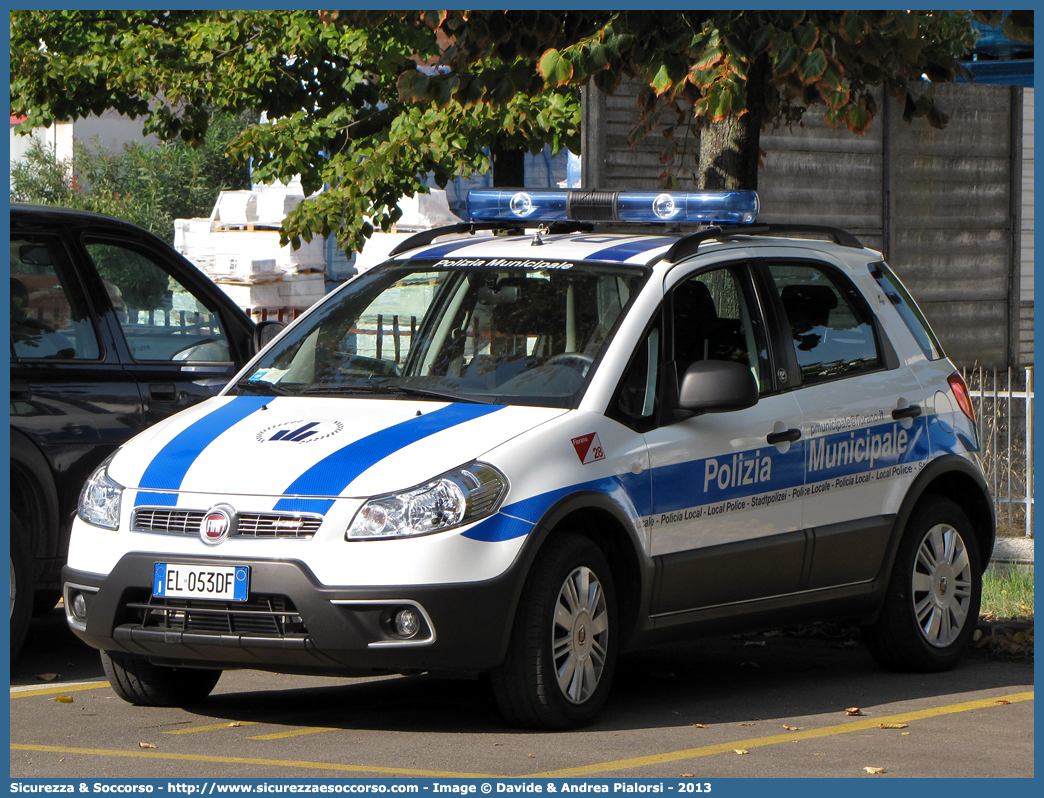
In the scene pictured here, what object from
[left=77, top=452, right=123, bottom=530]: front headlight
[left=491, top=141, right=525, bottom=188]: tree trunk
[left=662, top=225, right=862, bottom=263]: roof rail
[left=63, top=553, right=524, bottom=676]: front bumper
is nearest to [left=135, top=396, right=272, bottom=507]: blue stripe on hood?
[left=77, top=452, right=123, bottom=530]: front headlight

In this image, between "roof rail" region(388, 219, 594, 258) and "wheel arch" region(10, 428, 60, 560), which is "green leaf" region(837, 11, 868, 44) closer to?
"roof rail" region(388, 219, 594, 258)

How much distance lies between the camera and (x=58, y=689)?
273 inches

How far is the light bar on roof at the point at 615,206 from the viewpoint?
7.07 m

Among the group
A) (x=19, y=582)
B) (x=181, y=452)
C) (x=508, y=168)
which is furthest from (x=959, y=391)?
(x=508, y=168)

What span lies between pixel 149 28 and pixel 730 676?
1021 centimetres

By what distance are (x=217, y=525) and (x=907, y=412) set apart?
3.26m

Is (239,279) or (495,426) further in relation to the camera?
(239,279)

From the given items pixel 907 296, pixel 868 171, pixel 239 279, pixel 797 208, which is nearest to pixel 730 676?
pixel 907 296

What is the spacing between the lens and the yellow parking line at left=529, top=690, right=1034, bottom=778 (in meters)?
5.23

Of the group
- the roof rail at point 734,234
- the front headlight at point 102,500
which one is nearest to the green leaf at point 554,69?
the roof rail at point 734,234

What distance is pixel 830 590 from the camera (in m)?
7.00

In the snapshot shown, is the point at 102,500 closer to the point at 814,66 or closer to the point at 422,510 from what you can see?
the point at 422,510

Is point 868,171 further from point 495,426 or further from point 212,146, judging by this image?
point 212,146

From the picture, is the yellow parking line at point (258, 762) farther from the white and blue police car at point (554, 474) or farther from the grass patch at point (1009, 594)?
the grass patch at point (1009, 594)
